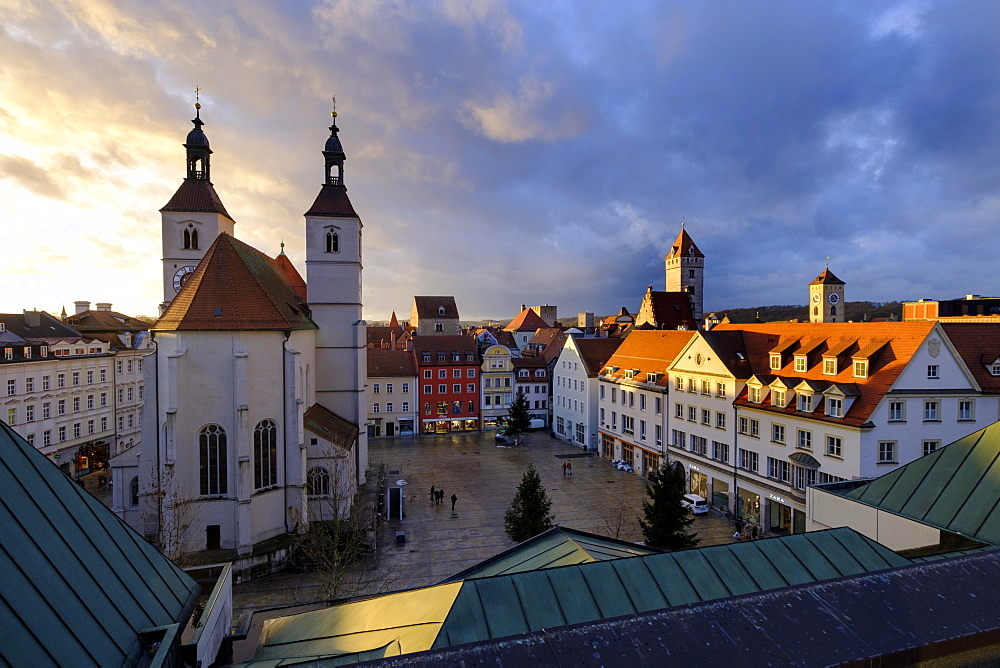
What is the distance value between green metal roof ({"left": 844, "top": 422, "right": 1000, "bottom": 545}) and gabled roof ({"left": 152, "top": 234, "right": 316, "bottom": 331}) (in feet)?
77.6

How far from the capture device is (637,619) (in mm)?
2797

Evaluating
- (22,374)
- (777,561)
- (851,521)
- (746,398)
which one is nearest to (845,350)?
(746,398)

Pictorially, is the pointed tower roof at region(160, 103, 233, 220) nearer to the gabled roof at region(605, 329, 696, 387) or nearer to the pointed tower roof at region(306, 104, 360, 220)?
the pointed tower roof at region(306, 104, 360, 220)

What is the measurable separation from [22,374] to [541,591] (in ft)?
146

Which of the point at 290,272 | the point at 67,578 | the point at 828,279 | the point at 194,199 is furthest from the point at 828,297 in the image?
the point at 67,578

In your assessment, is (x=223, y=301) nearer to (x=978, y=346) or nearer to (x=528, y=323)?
(x=978, y=346)

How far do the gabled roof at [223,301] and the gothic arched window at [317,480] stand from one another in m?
7.79

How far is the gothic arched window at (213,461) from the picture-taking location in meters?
22.7

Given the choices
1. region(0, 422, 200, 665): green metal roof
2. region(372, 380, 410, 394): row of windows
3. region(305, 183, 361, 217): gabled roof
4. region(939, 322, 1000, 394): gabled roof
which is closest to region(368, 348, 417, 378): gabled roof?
region(372, 380, 410, 394): row of windows

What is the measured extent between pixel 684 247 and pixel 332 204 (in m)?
71.3

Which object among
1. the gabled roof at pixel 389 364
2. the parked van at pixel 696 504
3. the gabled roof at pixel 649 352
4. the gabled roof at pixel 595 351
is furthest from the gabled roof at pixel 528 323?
the parked van at pixel 696 504

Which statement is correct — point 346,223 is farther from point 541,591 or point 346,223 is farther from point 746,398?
→ point 541,591

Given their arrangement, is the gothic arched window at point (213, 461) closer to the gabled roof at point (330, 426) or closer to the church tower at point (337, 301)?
the gabled roof at point (330, 426)

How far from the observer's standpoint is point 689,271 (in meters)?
88.2
